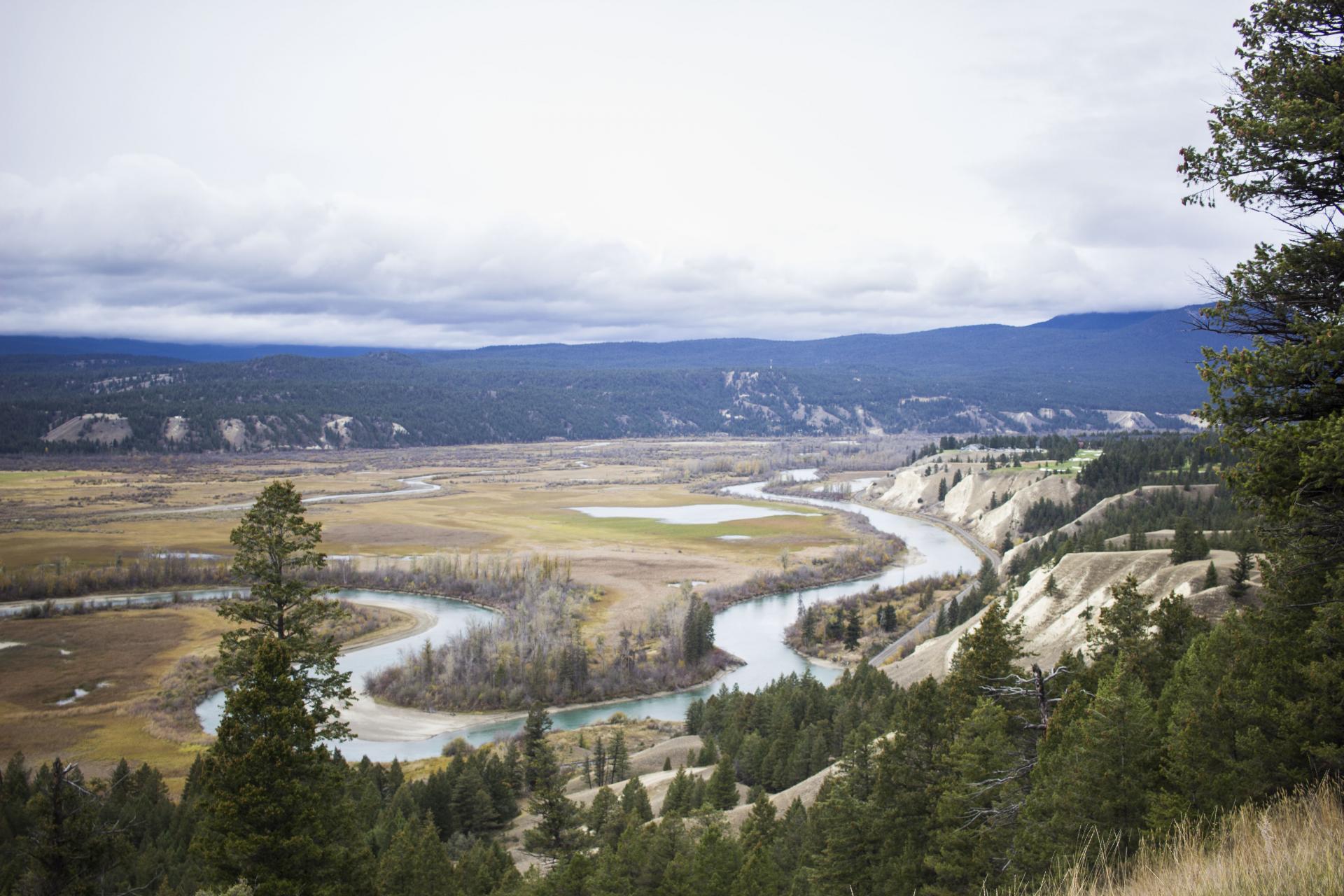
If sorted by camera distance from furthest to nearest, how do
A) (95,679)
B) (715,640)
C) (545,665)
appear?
(715,640), (545,665), (95,679)

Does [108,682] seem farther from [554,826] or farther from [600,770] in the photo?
[554,826]

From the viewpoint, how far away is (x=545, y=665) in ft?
211

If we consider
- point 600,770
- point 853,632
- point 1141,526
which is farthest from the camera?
point 853,632

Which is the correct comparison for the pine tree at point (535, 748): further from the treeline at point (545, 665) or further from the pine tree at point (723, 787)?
the treeline at point (545, 665)

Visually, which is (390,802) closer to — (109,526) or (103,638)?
(103,638)

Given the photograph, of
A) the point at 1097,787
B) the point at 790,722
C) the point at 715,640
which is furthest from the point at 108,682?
Result: the point at 1097,787

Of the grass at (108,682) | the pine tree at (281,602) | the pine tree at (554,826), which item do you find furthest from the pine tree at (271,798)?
the grass at (108,682)

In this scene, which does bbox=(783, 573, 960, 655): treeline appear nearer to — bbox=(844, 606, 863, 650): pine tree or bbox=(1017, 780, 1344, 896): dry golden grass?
bbox=(844, 606, 863, 650): pine tree

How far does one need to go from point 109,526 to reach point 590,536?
7118cm

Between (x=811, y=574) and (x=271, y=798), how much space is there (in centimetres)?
8674

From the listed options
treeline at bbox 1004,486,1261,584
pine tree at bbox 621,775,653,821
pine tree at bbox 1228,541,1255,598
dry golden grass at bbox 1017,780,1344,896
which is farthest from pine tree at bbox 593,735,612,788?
dry golden grass at bbox 1017,780,1344,896

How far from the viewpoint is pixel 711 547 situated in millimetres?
113062

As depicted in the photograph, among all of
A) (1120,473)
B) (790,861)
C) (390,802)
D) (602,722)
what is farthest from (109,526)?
(1120,473)

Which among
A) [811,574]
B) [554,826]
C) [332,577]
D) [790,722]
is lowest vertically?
[811,574]
